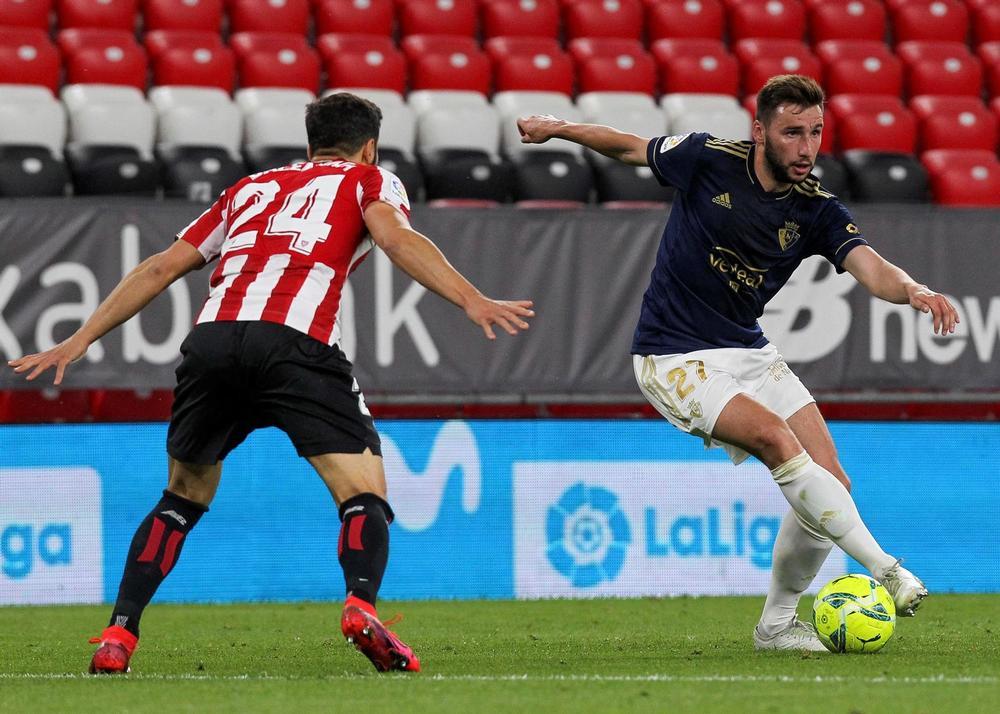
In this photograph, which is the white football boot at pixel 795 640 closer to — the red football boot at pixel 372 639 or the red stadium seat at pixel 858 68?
the red football boot at pixel 372 639

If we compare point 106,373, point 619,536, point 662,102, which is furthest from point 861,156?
point 106,373

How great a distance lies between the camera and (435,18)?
13.0 m

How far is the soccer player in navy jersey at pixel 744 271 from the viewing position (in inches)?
211

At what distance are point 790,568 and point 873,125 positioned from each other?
7559mm

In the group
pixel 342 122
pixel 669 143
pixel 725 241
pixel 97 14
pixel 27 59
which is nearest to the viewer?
pixel 342 122

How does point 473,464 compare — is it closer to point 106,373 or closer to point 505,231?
point 505,231

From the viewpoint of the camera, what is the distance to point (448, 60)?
1250 centimetres

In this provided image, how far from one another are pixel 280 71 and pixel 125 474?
4530 mm

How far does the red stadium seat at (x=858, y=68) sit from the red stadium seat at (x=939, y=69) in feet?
0.44

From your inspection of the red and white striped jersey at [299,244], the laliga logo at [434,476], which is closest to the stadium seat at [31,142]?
the laliga logo at [434,476]

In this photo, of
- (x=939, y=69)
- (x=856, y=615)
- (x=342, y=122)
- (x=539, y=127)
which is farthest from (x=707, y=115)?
(x=342, y=122)

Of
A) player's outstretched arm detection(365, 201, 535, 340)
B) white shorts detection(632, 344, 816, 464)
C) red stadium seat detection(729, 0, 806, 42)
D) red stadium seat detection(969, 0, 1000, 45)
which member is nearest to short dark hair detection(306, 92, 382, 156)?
player's outstretched arm detection(365, 201, 535, 340)

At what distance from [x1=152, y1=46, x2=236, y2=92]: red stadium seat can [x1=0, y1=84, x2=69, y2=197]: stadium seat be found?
3.28 feet

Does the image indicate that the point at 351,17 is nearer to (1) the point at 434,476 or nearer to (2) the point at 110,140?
(2) the point at 110,140
